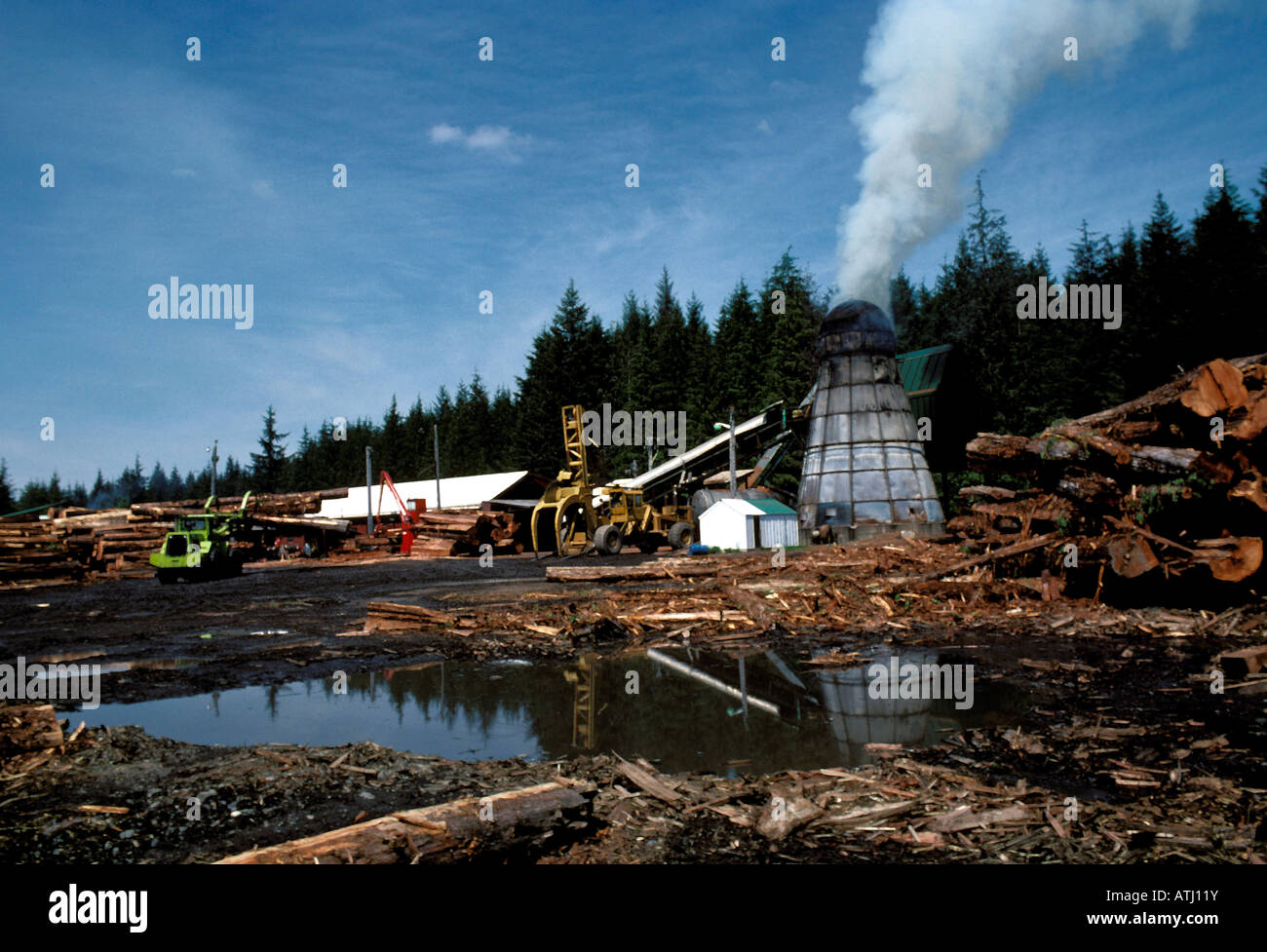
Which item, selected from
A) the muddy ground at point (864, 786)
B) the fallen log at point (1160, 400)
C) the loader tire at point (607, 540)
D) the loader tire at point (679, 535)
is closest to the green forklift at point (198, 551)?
the loader tire at point (607, 540)

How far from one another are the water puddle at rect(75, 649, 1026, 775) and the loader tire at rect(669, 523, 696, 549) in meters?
22.3

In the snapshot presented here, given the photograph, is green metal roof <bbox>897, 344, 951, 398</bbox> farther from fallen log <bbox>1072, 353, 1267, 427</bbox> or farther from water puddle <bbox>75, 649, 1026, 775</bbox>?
water puddle <bbox>75, 649, 1026, 775</bbox>

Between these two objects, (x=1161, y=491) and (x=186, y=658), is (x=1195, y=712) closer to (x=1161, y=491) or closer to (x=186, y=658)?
(x=1161, y=491)

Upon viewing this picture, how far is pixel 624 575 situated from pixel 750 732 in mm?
10583

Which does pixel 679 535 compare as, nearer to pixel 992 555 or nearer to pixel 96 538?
pixel 992 555

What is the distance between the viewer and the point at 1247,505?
9109mm

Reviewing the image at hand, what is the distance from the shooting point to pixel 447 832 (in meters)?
3.38

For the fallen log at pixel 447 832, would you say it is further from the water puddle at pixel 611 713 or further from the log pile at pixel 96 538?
the log pile at pixel 96 538

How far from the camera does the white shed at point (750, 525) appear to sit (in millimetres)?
28984

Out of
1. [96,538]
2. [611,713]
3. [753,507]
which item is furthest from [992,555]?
[96,538]

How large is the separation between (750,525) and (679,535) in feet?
12.4

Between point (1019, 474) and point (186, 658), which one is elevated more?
point (1019, 474)
